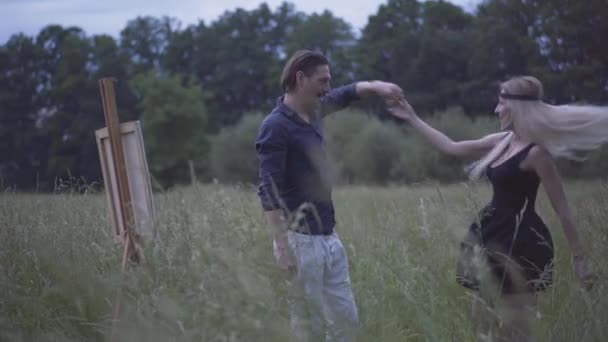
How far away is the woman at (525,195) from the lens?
411 centimetres

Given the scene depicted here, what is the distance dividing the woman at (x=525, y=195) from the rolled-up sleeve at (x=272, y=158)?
1.10 meters

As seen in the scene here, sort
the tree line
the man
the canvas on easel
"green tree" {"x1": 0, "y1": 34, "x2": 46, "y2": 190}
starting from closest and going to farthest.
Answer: the man
the canvas on easel
the tree line
"green tree" {"x1": 0, "y1": 34, "x2": 46, "y2": 190}

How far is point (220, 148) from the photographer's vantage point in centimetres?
5253

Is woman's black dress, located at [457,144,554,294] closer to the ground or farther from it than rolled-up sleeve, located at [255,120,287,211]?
closer to the ground

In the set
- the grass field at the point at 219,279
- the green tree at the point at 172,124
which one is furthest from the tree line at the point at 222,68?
the grass field at the point at 219,279

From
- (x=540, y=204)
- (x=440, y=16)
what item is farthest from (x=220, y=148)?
(x=540, y=204)

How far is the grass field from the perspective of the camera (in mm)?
3406

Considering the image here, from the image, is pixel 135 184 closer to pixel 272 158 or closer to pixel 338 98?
pixel 272 158

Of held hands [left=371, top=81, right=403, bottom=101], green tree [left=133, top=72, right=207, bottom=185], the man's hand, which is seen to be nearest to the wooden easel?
the man's hand

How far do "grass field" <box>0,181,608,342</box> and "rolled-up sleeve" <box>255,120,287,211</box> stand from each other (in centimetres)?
23

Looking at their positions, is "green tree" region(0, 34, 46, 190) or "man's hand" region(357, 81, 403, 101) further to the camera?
"green tree" region(0, 34, 46, 190)

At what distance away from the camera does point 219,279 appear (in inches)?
134

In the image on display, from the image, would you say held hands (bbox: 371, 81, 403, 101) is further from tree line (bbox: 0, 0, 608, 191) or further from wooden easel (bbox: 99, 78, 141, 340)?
tree line (bbox: 0, 0, 608, 191)

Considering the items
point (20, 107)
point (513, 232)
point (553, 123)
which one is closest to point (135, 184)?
point (513, 232)
